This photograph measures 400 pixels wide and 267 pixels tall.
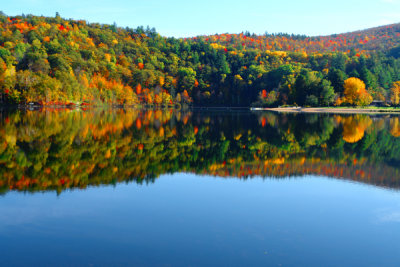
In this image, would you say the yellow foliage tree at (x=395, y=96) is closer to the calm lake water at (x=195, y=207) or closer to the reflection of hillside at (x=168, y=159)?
the reflection of hillside at (x=168, y=159)

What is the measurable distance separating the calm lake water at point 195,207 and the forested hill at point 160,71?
6840cm

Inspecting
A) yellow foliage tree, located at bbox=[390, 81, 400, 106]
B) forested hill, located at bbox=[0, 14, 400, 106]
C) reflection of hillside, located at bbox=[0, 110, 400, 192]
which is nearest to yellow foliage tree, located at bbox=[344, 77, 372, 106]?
forested hill, located at bbox=[0, 14, 400, 106]

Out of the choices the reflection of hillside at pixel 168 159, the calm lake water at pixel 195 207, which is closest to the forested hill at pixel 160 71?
the reflection of hillside at pixel 168 159

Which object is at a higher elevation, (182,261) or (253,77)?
(253,77)

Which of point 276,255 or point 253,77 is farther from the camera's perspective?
point 253,77

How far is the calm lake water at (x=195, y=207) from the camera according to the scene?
22.6ft

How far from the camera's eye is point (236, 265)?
6.43 meters

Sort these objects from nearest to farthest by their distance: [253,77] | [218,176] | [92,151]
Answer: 1. [218,176]
2. [92,151]
3. [253,77]

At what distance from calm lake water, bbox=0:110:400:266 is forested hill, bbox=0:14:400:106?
68.4 metres

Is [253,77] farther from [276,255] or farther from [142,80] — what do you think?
[276,255]

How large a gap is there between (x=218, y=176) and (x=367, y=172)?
5.75 metres

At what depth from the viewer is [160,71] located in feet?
471

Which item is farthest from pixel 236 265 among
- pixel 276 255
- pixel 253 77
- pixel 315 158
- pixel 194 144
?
pixel 253 77

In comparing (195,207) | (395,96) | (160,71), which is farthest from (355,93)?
(195,207)
